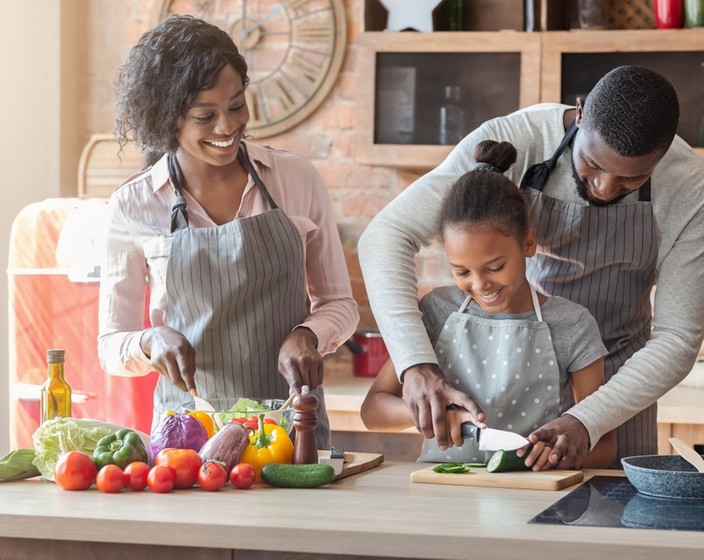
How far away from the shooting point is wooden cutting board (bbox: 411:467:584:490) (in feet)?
5.57

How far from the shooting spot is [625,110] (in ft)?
5.70

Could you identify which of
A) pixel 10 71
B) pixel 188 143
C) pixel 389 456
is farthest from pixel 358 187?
pixel 188 143

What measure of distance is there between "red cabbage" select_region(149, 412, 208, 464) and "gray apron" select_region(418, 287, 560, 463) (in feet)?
1.50

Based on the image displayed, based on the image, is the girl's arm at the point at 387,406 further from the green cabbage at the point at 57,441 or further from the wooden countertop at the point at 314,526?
the green cabbage at the point at 57,441

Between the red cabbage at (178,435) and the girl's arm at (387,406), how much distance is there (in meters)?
0.37

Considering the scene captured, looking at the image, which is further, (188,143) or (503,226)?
(188,143)

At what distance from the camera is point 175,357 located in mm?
1943

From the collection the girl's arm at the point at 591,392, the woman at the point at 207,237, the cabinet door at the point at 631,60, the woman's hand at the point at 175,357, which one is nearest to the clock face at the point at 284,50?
the cabinet door at the point at 631,60

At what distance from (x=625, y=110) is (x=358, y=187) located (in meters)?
2.25

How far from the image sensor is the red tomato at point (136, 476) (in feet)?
5.48

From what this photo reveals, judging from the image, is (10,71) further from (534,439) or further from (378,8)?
(534,439)

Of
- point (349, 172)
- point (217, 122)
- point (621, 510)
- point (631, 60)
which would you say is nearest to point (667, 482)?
point (621, 510)

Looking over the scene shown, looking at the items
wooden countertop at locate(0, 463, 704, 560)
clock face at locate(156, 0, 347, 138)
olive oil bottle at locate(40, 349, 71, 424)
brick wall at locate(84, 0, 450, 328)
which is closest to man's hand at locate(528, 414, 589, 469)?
wooden countertop at locate(0, 463, 704, 560)

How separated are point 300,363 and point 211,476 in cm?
40
